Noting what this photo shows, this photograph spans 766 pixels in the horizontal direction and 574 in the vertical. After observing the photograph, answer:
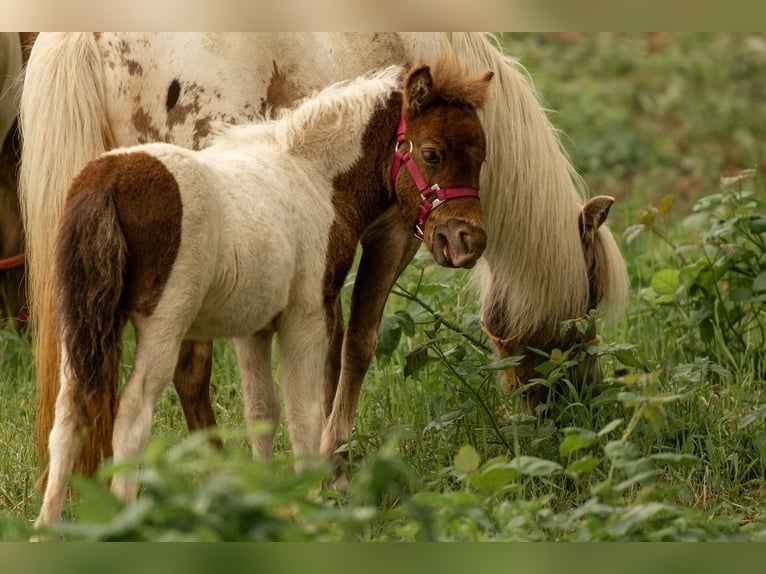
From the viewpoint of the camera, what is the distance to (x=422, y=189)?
3746 mm

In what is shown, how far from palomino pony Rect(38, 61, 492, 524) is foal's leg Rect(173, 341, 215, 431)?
37 cm

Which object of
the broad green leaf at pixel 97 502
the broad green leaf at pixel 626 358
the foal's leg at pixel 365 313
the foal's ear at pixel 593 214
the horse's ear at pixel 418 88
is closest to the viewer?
the broad green leaf at pixel 97 502

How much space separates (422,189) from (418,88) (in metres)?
0.36

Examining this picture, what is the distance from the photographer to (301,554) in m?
1.53

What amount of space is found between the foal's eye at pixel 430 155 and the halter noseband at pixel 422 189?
57mm

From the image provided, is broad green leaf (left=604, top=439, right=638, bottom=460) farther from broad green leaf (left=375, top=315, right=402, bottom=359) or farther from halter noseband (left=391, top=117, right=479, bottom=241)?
broad green leaf (left=375, top=315, right=402, bottom=359)

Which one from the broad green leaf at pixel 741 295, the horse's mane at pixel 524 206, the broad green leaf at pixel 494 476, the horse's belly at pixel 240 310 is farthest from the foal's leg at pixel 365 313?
the broad green leaf at pixel 741 295

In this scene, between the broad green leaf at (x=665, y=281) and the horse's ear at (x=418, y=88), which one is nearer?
the horse's ear at (x=418, y=88)

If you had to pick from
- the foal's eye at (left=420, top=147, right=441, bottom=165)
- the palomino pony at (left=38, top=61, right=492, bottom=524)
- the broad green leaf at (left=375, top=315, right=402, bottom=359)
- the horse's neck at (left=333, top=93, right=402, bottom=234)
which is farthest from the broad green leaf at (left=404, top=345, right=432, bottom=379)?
the foal's eye at (left=420, top=147, right=441, bottom=165)

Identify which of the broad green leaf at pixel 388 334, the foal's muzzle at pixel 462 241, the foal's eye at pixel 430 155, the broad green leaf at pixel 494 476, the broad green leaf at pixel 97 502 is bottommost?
the broad green leaf at pixel 494 476

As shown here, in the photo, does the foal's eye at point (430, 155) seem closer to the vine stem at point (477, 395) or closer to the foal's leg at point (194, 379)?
the vine stem at point (477, 395)

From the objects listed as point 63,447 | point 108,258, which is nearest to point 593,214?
point 108,258

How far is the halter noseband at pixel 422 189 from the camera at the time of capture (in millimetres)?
3695

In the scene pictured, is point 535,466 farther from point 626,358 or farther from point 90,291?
point 626,358
